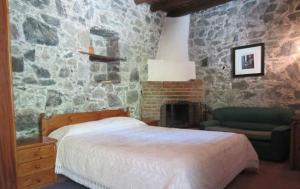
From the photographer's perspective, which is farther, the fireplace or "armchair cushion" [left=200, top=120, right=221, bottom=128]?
the fireplace

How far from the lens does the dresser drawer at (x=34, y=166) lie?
2.57 metres

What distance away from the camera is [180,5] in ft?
16.3

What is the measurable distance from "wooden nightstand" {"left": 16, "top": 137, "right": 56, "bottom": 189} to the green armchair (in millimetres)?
2700

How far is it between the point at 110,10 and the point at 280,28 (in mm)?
3069

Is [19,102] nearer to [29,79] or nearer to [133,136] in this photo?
[29,79]

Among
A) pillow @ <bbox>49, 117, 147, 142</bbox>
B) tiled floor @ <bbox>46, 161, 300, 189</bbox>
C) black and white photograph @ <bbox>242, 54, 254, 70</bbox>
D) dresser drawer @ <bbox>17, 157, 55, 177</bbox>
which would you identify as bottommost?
tiled floor @ <bbox>46, 161, 300, 189</bbox>

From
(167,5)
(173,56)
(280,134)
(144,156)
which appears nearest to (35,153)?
(144,156)

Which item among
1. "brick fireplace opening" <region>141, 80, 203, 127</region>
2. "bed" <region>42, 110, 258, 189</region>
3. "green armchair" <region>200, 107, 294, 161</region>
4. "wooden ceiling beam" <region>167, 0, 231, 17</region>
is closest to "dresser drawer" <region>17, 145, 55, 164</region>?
"bed" <region>42, 110, 258, 189</region>

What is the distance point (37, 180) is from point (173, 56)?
3658 millimetres

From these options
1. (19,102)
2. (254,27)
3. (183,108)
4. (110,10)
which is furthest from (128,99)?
(254,27)

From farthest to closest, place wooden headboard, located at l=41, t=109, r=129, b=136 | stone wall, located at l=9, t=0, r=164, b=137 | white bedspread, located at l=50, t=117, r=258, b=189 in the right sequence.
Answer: wooden headboard, located at l=41, t=109, r=129, b=136 < stone wall, located at l=9, t=0, r=164, b=137 < white bedspread, located at l=50, t=117, r=258, b=189

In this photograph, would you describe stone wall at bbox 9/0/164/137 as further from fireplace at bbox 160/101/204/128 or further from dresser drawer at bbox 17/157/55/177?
fireplace at bbox 160/101/204/128

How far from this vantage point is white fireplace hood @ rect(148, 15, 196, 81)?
501 cm

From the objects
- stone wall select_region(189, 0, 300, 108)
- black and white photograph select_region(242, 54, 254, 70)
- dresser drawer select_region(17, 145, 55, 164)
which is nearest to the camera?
dresser drawer select_region(17, 145, 55, 164)
